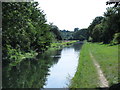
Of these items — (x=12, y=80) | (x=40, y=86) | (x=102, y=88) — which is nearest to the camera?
(x=102, y=88)

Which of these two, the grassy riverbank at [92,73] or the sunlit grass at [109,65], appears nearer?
the grassy riverbank at [92,73]

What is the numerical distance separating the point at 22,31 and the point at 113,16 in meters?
32.2

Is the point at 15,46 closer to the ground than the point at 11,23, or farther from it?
closer to the ground

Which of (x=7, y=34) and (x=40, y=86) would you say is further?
(x=7, y=34)

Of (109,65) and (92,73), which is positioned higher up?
(109,65)

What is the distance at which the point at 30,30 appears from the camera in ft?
114

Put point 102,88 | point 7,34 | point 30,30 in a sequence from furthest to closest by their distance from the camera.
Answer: point 30,30, point 7,34, point 102,88

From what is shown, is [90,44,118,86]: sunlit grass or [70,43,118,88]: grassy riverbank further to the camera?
[90,44,118,86]: sunlit grass

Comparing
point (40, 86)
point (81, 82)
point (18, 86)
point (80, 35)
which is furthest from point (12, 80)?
point (80, 35)

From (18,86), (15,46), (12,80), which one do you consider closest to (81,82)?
(18,86)

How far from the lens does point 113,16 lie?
54.2m

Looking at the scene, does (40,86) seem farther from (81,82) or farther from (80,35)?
(80,35)

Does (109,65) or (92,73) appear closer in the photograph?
(92,73)

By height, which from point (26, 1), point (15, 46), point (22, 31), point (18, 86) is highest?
point (26, 1)
